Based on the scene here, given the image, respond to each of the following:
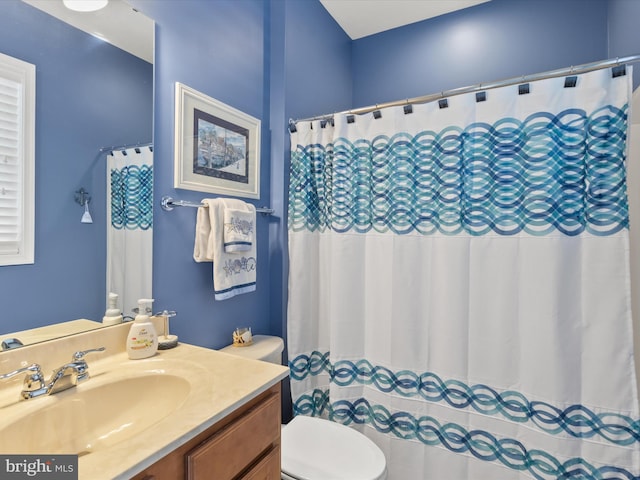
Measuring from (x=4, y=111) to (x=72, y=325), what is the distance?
0.62 meters

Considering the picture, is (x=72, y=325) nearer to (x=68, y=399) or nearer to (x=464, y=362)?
(x=68, y=399)

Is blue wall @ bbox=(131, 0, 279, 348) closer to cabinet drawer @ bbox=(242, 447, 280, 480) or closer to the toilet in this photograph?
the toilet

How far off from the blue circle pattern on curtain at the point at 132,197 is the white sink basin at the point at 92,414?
1.67ft

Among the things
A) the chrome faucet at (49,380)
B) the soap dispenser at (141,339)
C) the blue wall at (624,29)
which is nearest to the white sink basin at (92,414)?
the chrome faucet at (49,380)

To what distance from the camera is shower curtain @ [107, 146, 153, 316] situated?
1.08 m

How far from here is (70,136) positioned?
3.16ft

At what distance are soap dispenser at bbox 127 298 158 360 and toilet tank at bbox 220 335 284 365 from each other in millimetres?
430

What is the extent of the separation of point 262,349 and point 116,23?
54.5 inches

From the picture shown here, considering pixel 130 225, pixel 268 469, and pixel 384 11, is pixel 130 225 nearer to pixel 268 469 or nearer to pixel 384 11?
pixel 268 469

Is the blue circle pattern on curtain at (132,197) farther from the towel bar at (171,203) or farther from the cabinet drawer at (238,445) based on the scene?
the cabinet drawer at (238,445)

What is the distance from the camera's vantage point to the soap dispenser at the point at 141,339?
1.06m

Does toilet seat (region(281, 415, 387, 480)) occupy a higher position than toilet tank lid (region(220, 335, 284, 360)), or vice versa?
toilet tank lid (region(220, 335, 284, 360))

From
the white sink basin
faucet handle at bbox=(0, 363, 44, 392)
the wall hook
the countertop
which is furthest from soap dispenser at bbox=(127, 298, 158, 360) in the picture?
the wall hook

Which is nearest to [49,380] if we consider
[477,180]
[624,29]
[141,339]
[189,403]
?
[141,339]
